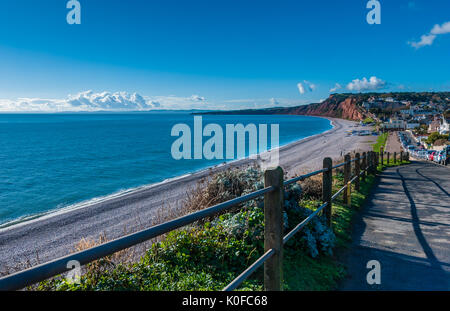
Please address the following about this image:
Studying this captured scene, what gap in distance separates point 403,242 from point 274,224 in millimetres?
3453

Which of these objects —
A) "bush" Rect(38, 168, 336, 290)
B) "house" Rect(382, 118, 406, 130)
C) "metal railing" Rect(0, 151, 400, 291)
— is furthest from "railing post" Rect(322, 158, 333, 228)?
"house" Rect(382, 118, 406, 130)

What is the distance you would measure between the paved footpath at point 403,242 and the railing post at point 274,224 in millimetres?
1397

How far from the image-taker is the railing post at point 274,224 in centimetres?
245

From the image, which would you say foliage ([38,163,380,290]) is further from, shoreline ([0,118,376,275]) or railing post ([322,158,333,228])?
shoreline ([0,118,376,275])

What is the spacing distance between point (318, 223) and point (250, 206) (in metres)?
1.06

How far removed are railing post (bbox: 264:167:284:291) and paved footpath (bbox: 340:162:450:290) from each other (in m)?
1.40

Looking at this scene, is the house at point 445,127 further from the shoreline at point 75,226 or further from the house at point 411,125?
the shoreline at point 75,226

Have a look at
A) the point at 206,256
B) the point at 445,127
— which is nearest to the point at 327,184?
the point at 206,256

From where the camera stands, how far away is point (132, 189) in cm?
2339

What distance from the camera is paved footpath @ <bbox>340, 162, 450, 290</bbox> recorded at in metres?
3.55

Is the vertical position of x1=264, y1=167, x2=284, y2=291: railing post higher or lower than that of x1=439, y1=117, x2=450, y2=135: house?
lower
